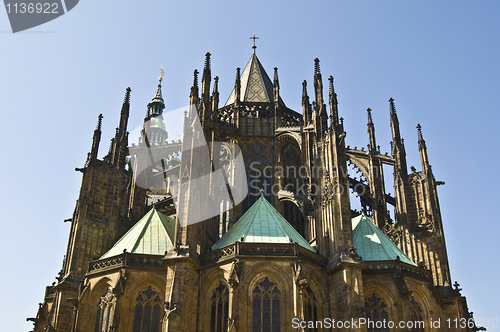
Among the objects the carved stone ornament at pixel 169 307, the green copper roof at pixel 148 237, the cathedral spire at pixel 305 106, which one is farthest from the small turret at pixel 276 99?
the carved stone ornament at pixel 169 307

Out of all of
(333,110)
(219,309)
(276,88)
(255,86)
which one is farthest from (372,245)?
(255,86)

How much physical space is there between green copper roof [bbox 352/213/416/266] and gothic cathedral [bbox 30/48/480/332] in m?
0.09

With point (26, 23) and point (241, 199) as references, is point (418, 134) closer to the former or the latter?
point (241, 199)

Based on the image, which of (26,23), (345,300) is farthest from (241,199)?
(26,23)

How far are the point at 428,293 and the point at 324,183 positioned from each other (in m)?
7.92

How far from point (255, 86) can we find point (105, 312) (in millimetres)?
23078

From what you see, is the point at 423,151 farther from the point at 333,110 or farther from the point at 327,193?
the point at 327,193

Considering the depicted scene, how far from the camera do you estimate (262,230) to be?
2986 cm

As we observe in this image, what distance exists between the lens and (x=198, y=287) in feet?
92.4

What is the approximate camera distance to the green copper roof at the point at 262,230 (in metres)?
29.2

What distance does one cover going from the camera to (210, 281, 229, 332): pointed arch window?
26.7m

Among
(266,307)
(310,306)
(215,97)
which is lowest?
(266,307)

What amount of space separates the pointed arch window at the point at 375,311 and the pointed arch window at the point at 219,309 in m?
7.17

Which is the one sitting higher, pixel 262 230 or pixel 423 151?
pixel 423 151
